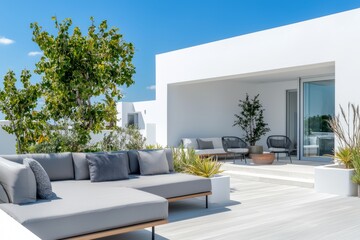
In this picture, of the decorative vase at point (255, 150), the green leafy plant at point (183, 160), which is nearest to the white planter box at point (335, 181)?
the green leafy plant at point (183, 160)

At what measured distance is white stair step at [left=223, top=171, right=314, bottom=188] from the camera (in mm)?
7902

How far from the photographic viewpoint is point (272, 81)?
43.9 ft

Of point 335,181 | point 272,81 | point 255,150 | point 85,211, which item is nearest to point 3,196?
point 85,211

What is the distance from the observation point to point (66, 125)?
22.0 feet

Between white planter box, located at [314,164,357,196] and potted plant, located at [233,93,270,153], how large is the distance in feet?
20.4

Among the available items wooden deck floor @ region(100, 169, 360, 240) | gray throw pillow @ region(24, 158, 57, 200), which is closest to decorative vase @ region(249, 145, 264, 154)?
wooden deck floor @ region(100, 169, 360, 240)

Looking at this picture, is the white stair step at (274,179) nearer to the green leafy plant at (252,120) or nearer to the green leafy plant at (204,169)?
the green leafy plant at (204,169)

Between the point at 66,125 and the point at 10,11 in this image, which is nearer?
the point at 66,125

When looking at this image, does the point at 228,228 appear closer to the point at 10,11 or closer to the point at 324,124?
the point at 324,124

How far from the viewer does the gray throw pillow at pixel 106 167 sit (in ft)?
17.7

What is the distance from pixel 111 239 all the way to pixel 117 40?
12.0 ft

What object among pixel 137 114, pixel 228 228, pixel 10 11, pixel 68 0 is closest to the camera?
pixel 228 228

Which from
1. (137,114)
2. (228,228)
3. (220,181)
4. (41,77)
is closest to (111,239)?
(228,228)

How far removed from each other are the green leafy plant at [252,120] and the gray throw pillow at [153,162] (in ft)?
25.8
